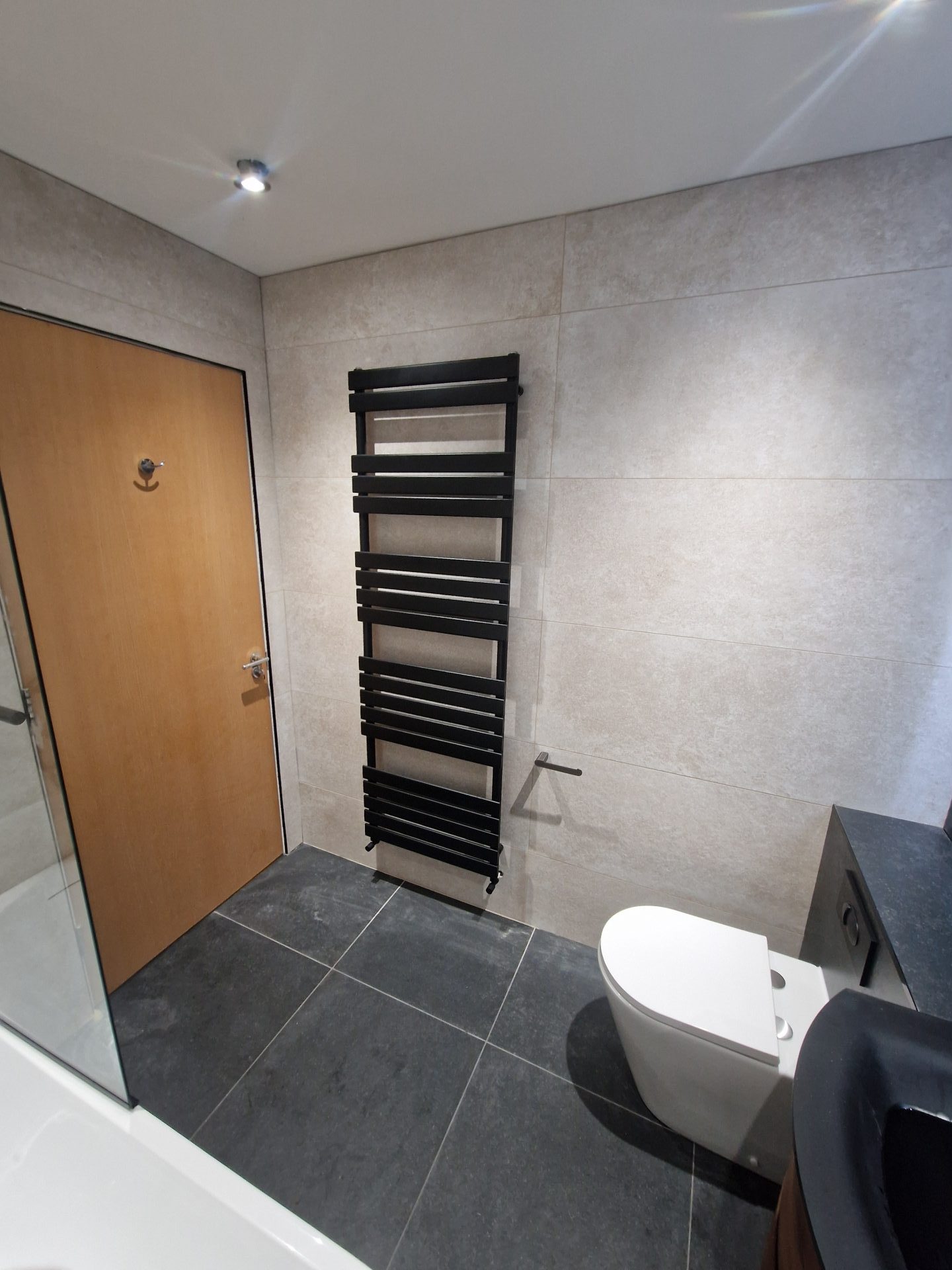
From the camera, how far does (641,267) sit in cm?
133

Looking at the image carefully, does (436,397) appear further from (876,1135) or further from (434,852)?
(876,1135)

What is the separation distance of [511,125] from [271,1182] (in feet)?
8.14

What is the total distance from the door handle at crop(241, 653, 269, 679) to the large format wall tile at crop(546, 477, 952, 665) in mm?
1203

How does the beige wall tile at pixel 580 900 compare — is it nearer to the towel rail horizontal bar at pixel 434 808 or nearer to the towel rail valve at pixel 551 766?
the towel rail horizontal bar at pixel 434 808

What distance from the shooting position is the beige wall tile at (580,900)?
1662 millimetres

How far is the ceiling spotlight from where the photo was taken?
1178mm

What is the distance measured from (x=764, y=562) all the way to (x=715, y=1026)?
3.76 ft

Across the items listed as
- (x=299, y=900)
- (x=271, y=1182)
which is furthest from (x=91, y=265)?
(x=271, y=1182)

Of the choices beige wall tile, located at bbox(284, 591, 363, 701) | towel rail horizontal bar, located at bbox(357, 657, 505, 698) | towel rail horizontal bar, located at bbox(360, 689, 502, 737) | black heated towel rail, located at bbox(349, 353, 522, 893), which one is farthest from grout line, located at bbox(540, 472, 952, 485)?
beige wall tile, located at bbox(284, 591, 363, 701)

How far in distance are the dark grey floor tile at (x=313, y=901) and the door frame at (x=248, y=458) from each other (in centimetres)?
17

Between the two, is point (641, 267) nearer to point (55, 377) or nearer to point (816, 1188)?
point (55, 377)

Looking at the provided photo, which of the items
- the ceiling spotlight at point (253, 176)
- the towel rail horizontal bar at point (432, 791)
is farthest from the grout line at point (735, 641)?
the ceiling spotlight at point (253, 176)

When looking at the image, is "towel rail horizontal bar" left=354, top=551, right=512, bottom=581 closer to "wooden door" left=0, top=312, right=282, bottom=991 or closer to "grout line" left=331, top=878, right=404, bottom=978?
"wooden door" left=0, top=312, right=282, bottom=991

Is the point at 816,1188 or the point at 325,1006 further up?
the point at 816,1188
